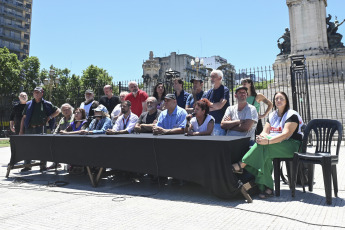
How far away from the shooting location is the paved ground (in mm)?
2665

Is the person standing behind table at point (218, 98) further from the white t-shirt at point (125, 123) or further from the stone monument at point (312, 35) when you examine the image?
the stone monument at point (312, 35)

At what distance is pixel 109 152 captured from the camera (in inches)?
170

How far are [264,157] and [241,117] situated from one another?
0.82 meters

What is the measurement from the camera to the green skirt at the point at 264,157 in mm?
3547

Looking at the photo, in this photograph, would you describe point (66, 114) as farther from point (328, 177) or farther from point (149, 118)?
point (328, 177)

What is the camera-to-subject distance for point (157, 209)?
3.19m

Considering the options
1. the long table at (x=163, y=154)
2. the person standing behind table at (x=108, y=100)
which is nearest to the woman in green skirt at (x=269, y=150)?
the long table at (x=163, y=154)

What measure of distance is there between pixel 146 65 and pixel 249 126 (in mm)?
50286

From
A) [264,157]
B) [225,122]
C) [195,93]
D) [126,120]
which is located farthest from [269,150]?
[126,120]

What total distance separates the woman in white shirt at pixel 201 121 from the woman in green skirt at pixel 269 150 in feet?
2.82

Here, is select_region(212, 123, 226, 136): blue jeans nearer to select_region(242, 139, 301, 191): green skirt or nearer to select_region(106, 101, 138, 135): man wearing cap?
select_region(242, 139, 301, 191): green skirt

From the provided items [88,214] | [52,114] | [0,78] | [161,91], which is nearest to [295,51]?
[161,91]

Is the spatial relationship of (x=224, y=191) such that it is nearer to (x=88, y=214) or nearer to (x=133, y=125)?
(x=88, y=214)

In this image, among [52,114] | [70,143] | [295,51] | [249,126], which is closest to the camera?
[249,126]
